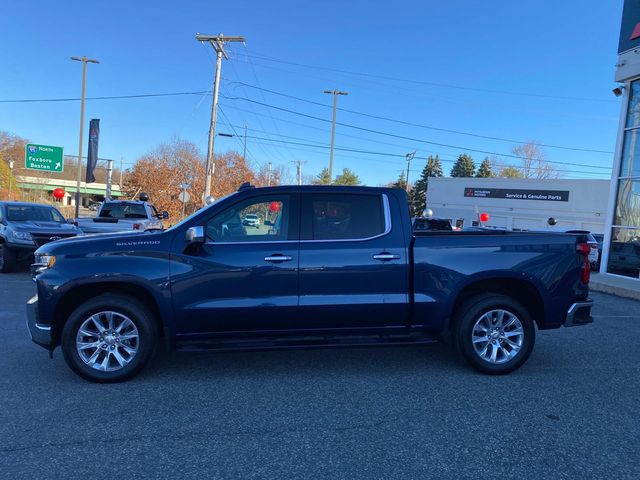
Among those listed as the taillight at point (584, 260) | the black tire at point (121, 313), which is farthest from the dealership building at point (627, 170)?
the black tire at point (121, 313)

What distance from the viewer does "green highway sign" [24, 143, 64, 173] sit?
109 feet

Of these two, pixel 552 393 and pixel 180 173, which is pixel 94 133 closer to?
A: pixel 180 173

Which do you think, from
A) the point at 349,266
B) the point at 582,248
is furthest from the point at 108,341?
the point at 582,248

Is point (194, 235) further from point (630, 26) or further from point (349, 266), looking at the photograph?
point (630, 26)

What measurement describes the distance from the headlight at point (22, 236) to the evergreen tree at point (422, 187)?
207ft

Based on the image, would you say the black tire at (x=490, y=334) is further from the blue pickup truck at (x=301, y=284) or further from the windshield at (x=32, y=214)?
the windshield at (x=32, y=214)

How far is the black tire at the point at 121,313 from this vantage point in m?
4.29

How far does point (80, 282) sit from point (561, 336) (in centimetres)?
605

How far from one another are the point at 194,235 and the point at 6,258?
30.6 ft

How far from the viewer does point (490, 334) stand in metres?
4.81

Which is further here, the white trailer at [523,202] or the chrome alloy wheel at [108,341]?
the white trailer at [523,202]

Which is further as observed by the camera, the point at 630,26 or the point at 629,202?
the point at 629,202

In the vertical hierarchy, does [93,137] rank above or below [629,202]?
above

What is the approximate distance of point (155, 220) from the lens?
14.5m
